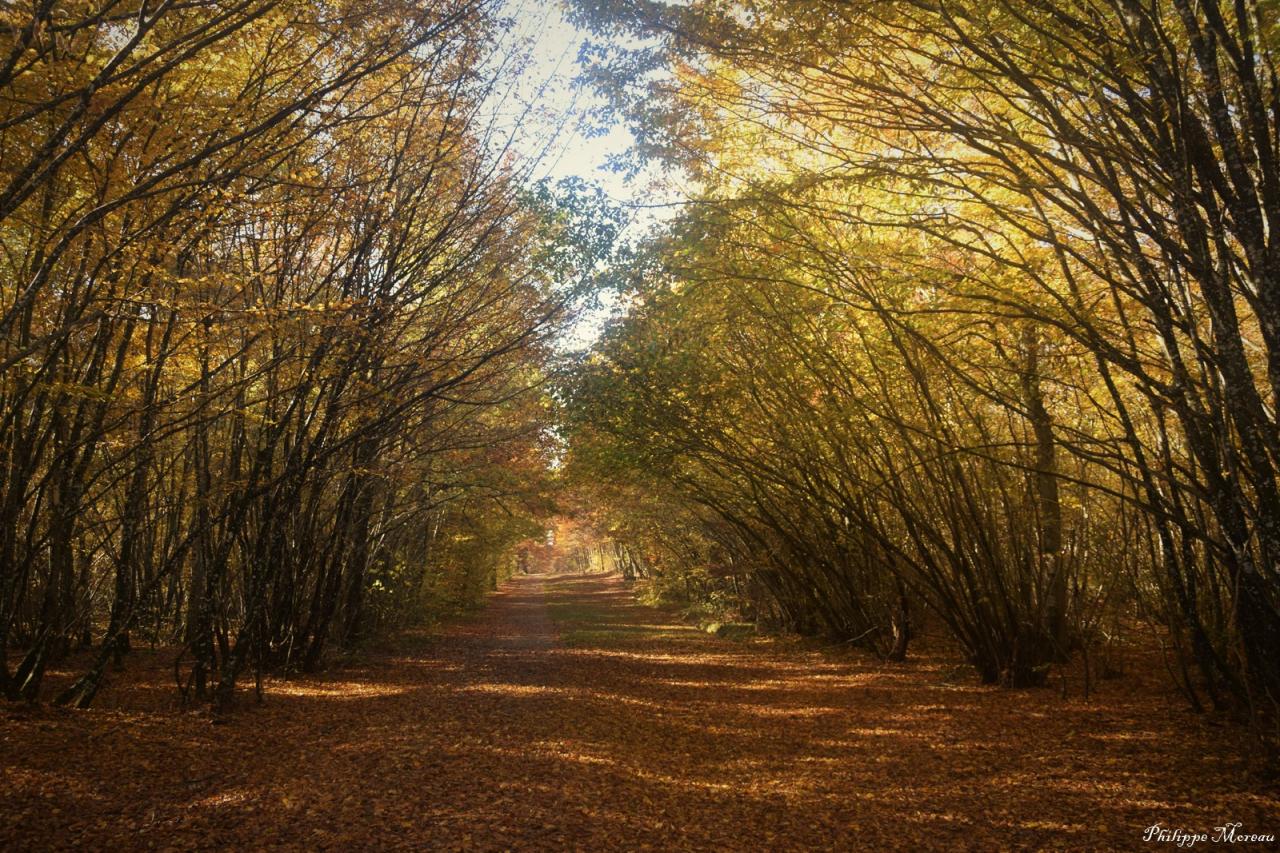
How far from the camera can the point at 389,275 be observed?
6.91 m

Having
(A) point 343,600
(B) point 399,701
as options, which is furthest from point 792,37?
(A) point 343,600

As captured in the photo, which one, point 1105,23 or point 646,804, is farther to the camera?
point 646,804

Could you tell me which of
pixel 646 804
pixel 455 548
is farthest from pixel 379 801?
pixel 455 548

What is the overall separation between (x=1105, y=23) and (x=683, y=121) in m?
2.94

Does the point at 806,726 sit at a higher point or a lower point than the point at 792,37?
lower

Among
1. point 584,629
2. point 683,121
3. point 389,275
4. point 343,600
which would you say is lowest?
point 584,629

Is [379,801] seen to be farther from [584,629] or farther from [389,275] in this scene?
[584,629]

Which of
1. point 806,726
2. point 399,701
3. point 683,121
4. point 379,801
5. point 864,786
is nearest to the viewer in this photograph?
point 379,801

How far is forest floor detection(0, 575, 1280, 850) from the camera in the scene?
401cm

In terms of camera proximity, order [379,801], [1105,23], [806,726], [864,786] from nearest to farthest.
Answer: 1. [1105,23]
2. [379,801]
3. [864,786]
4. [806,726]

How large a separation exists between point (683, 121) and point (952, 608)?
239 inches

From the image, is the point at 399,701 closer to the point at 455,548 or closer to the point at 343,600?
the point at 343,600

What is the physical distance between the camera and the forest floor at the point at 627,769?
158 inches

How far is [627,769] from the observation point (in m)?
5.33
